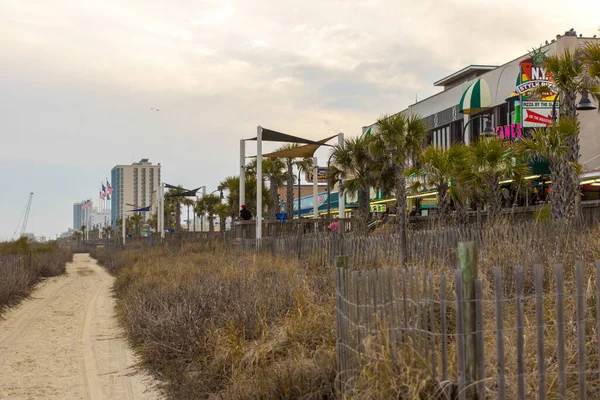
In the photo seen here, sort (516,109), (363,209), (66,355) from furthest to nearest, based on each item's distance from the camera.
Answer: (516,109) → (363,209) → (66,355)

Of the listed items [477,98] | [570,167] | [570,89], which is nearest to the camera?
[570,167]

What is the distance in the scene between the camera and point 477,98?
31984mm

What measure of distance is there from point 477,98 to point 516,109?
3143 millimetres

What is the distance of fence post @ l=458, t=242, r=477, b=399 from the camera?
167 inches

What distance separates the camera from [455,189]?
67.1 feet

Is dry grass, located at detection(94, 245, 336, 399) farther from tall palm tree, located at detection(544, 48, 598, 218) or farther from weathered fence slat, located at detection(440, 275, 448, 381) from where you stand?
tall palm tree, located at detection(544, 48, 598, 218)

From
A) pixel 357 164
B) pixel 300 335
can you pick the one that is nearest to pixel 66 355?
pixel 300 335

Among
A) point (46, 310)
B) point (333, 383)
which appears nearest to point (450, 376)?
point (333, 383)

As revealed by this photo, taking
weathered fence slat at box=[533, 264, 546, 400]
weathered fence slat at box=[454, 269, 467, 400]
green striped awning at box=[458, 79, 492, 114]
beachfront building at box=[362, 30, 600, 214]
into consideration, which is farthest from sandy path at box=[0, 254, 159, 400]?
green striped awning at box=[458, 79, 492, 114]

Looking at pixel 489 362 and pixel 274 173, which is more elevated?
pixel 274 173

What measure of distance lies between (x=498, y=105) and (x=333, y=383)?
29501 millimetres

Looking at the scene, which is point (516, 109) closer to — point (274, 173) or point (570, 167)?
point (570, 167)

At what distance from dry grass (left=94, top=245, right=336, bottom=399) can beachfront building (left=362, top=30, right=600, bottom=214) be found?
44.1 feet

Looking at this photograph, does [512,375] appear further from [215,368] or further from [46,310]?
[46,310]
